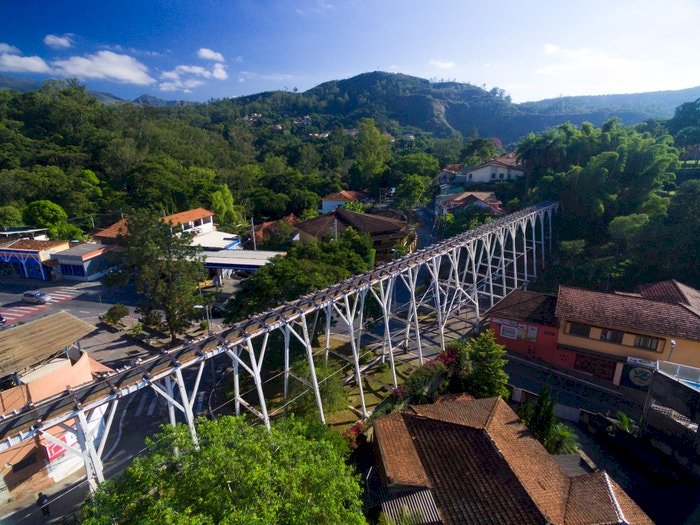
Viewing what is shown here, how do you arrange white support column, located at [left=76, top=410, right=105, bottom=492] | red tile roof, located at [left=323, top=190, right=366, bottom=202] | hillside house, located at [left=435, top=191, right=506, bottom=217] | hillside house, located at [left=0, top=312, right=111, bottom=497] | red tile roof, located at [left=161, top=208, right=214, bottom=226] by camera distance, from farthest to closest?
red tile roof, located at [left=323, top=190, right=366, bottom=202] < red tile roof, located at [left=161, top=208, right=214, bottom=226] < hillside house, located at [left=435, top=191, right=506, bottom=217] < hillside house, located at [left=0, top=312, right=111, bottom=497] < white support column, located at [left=76, top=410, right=105, bottom=492]

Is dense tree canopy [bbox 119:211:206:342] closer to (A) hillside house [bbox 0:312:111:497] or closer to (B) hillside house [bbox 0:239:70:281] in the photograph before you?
(A) hillside house [bbox 0:312:111:497]

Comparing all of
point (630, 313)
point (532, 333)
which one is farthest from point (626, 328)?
point (532, 333)

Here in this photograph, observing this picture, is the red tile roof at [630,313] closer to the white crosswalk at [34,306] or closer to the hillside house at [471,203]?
the hillside house at [471,203]

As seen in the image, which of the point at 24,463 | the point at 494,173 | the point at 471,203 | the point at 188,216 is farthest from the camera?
the point at 494,173

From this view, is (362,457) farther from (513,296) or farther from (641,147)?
(641,147)

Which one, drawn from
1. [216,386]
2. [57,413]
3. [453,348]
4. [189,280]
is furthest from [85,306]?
[453,348]

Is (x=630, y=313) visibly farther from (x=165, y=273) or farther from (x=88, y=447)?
(x=165, y=273)

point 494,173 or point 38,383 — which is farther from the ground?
point 494,173

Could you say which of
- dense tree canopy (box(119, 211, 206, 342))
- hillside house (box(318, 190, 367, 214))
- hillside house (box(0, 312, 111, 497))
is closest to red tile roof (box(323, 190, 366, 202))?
hillside house (box(318, 190, 367, 214))
